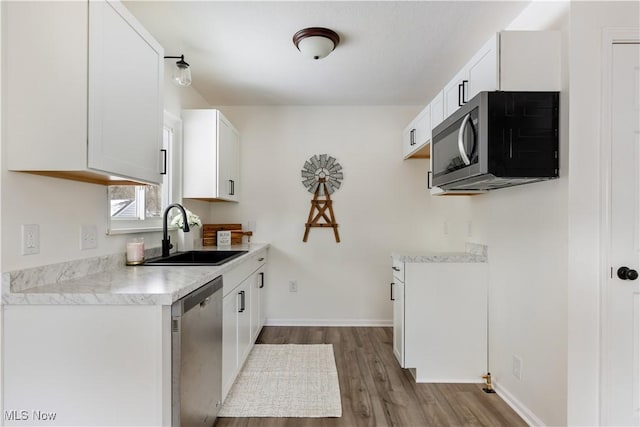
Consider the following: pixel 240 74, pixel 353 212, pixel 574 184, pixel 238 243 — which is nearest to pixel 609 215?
pixel 574 184

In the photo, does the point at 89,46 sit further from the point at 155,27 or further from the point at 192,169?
the point at 192,169

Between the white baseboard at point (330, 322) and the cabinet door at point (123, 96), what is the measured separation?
2.30 m

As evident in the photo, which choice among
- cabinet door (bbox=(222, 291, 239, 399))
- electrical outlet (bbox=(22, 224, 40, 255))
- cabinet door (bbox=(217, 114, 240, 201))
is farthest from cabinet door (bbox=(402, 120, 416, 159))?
electrical outlet (bbox=(22, 224, 40, 255))

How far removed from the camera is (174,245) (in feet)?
9.09

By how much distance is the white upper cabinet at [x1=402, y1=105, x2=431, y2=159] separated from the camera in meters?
2.82

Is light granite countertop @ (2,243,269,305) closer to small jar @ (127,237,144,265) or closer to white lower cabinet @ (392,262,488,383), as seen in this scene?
small jar @ (127,237,144,265)

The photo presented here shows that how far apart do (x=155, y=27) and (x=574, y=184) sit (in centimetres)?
256

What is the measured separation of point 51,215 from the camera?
149cm

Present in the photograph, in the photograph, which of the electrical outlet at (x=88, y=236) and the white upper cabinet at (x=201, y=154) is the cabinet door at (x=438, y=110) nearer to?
the white upper cabinet at (x=201, y=154)

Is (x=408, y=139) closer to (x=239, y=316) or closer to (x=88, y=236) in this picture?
(x=239, y=316)

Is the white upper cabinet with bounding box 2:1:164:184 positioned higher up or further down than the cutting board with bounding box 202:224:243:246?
higher up

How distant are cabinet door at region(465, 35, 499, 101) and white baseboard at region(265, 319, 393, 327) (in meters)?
2.48

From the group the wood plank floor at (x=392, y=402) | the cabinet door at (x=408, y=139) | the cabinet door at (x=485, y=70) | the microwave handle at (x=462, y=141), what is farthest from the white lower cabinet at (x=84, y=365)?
the cabinet door at (x=408, y=139)

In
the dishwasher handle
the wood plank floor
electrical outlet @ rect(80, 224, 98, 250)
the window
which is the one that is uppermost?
the window
